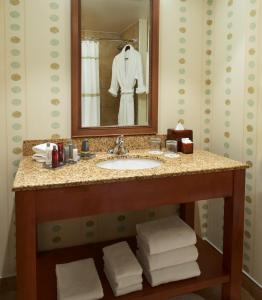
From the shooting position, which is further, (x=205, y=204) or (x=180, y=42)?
(x=205, y=204)

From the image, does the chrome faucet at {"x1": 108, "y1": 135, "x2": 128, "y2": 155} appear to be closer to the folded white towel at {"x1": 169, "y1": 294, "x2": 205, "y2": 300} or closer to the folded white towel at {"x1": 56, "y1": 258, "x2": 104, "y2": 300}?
the folded white towel at {"x1": 56, "y1": 258, "x2": 104, "y2": 300}

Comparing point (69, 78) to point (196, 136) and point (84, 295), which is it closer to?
point (196, 136)

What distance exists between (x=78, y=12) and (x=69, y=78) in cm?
36

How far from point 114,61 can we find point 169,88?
0.40m

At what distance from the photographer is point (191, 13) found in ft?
6.49

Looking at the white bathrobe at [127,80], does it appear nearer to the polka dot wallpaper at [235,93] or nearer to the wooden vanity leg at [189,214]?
the polka dot wallpaper at [235,93]

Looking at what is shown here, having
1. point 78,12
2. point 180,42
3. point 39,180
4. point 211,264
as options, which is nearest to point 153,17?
point 180,42

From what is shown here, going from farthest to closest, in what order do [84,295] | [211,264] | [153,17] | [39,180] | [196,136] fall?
1. [196,136]
2. [153,17]
3. [211,264]
4. [84,295]
5. [39,180]

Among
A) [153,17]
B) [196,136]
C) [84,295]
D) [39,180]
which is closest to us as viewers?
[39,180]

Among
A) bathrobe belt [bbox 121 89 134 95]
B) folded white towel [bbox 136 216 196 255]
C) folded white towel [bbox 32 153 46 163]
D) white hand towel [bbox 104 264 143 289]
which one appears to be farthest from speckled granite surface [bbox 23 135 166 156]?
white hand towel [bbox 104 264 143 289]

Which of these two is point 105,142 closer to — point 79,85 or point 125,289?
point 79,85

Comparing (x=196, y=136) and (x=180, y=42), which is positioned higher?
(x=180, y=42)

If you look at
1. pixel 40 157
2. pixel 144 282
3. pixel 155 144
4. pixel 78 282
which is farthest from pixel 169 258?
pixel 40 157

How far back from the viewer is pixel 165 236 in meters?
1.54
